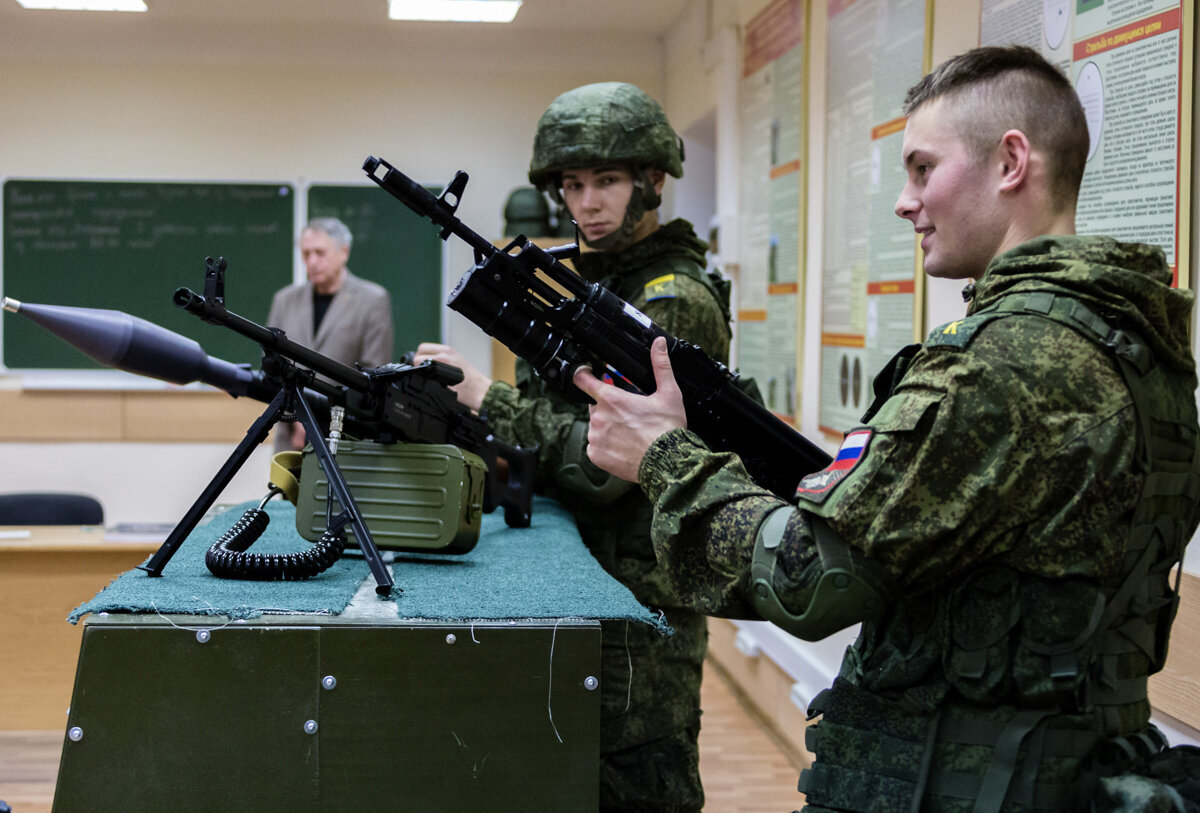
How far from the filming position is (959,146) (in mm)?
1159

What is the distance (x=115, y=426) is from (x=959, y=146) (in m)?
5.33

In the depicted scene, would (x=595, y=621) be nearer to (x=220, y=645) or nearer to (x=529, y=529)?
(x=220, y=645)

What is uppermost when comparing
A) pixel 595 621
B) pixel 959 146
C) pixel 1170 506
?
pixel 959 146

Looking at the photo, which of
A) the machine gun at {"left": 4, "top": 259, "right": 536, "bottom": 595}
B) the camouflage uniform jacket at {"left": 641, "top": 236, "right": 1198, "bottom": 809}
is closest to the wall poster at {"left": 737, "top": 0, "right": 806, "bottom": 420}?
the machine gun at {"left": 4, "top": 259, "right": 536, "bottom": 595}

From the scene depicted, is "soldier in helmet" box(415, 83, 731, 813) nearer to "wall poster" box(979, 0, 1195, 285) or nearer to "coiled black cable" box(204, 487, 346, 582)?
"coiled black cable" box(204, 487, 346, 582)

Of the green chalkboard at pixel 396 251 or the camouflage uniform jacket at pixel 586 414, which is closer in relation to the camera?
the camouflage uniform jacket at pixel 586 414

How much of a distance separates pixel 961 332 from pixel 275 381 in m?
1.01

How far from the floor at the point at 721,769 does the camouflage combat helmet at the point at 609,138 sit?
5.85 ft

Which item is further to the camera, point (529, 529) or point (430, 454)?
point (529, 529)

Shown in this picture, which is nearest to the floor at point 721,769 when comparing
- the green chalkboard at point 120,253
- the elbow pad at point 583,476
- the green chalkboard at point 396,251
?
the elbow pad at point 583,476

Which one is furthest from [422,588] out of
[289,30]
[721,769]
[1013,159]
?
[289,30]

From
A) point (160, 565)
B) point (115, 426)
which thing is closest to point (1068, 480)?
point (160, 565)

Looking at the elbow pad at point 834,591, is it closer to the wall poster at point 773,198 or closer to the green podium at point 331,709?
the green podium at point 331,709

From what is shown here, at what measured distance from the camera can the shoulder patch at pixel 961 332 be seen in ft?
3.42
